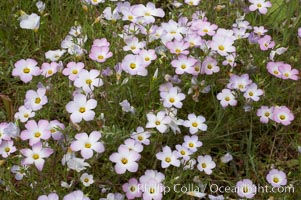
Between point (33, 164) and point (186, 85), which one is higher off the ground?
point (186, 85)

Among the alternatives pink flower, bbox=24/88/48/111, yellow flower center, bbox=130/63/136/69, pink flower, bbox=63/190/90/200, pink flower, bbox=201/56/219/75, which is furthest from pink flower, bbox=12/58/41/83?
pink flower, bbox=201/56/219/75

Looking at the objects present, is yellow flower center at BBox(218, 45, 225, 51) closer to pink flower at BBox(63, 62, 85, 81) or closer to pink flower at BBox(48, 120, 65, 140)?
pink flower at BBox(63, 62, 85, 81)

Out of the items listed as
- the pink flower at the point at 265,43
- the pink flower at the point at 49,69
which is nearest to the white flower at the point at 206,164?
A: the pink flower at the point at 265,43

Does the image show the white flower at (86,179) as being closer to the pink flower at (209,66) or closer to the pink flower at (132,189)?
the pink flower at (132,189)

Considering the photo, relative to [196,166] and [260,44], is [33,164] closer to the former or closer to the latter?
[196,166]

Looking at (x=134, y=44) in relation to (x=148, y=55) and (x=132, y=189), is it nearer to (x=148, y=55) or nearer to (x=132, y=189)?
(x=148, y=55)

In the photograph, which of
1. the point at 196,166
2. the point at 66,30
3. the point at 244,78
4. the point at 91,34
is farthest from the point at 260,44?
the point at 66,30

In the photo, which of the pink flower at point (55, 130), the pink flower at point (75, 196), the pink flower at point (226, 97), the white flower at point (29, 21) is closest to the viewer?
the pink flower at point (75, 196)
